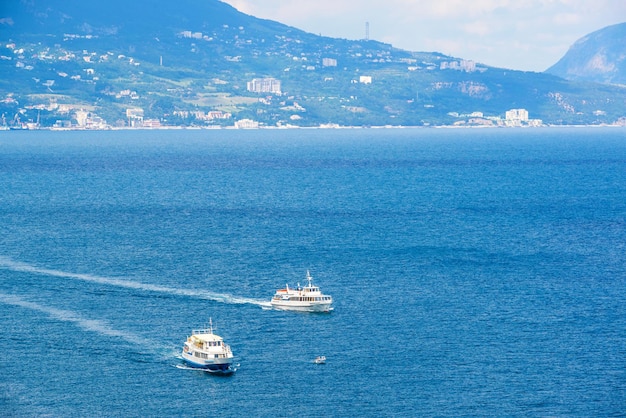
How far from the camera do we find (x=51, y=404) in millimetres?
80000

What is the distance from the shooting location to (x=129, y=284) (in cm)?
11438

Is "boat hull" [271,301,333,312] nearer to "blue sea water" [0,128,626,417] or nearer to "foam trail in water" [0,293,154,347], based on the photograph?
"blue sea water" [0,128,626,417]

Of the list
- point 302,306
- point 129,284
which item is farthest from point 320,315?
point 129,284

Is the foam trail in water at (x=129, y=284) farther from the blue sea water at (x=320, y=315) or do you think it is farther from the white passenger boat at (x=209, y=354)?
the white passenger boat at (x=209, y=354)

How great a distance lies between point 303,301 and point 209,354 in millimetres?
20446

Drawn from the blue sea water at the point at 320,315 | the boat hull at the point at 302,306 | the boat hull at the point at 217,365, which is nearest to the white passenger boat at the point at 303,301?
the boat hull at the point at 302,306

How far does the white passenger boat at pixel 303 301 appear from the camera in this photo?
10656cm

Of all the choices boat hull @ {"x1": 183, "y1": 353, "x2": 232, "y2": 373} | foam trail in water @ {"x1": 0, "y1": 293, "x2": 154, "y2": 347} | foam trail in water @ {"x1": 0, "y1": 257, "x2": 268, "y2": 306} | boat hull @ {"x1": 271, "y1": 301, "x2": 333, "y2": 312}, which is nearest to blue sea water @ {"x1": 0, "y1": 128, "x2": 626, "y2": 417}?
foam trail in water @ {"x1": 0, "y1": 293, "x2": 154, "y2": 347}

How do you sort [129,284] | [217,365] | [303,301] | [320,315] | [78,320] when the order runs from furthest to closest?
[129,284] → [303,301] → [320,315] → [78,320] → [217,365]

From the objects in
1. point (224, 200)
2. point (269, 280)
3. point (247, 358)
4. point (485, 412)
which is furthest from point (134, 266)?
point (224, 200)

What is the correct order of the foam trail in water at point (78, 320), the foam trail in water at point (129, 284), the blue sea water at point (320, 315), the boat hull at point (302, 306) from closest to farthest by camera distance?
the blue sea water at point (320, 315) → the foam trail in water at point (78, 320) → the boat hull at point (302, 306) → the foam trail in water at point (129, 284)

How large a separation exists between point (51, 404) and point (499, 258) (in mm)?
64598

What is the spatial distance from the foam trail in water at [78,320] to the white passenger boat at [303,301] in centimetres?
1634

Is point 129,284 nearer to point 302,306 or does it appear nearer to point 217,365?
point 302,306
